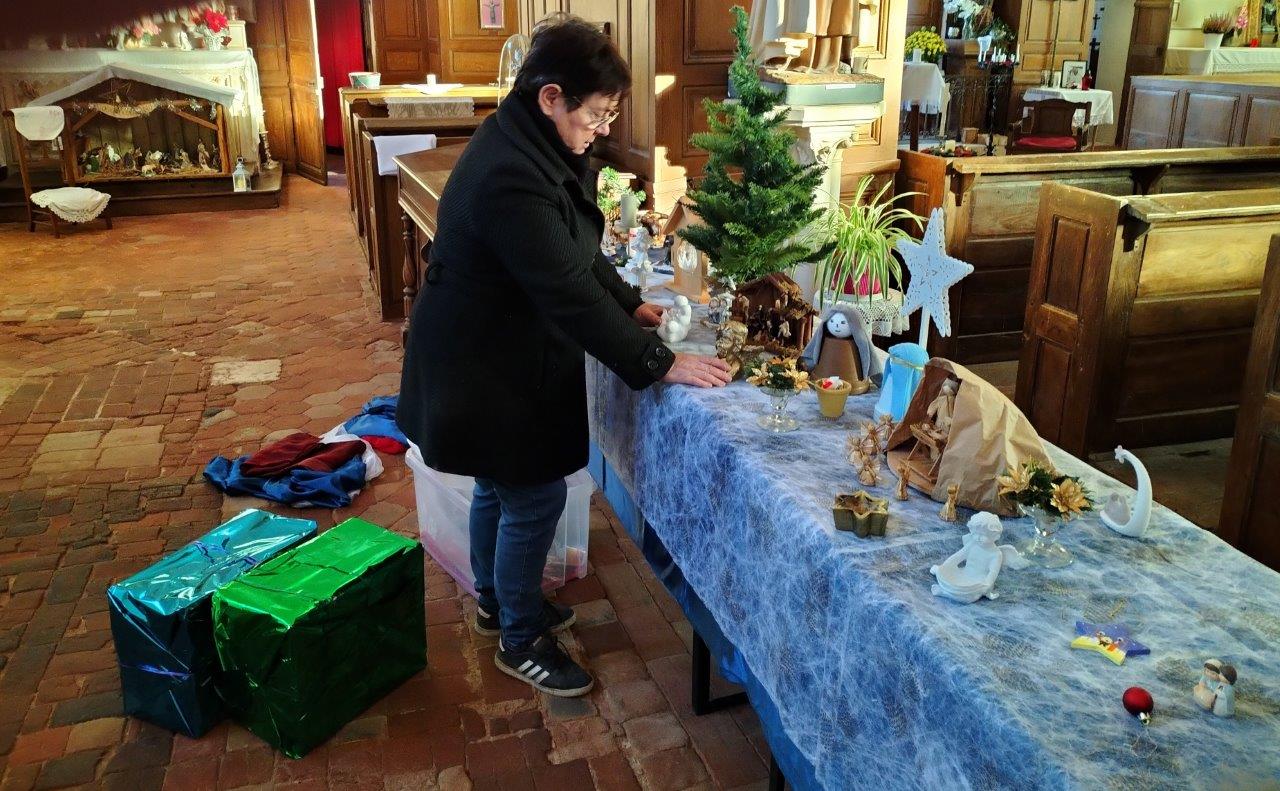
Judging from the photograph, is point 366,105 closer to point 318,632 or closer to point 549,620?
point 549,620

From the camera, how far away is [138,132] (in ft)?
34.6

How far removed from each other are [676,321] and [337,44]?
40.7 ft

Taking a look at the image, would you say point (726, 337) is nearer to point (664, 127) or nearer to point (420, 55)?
point (664, 127)

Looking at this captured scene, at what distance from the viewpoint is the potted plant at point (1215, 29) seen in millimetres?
12781

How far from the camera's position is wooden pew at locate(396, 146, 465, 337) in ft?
14.6

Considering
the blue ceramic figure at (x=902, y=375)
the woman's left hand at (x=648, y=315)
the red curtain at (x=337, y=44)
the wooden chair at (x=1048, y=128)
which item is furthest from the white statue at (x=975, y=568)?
the red curtain at (x=337, y=44)

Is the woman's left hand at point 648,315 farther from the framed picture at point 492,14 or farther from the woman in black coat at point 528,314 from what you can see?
the framed picture at point 492,14

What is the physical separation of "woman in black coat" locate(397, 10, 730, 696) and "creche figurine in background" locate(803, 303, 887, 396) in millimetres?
235

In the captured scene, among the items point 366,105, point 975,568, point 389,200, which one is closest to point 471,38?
point 366,105

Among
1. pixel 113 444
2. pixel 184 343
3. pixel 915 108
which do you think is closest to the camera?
pixel 113 444

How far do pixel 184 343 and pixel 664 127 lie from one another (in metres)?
3.33

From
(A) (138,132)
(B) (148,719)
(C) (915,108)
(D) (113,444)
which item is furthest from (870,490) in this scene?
(A) (138,132)

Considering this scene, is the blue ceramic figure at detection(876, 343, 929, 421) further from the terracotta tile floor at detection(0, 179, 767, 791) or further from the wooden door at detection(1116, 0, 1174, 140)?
the wooden door at detection(1116, 0, 1174, 140)

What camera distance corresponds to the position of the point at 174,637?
2512 millimetres
